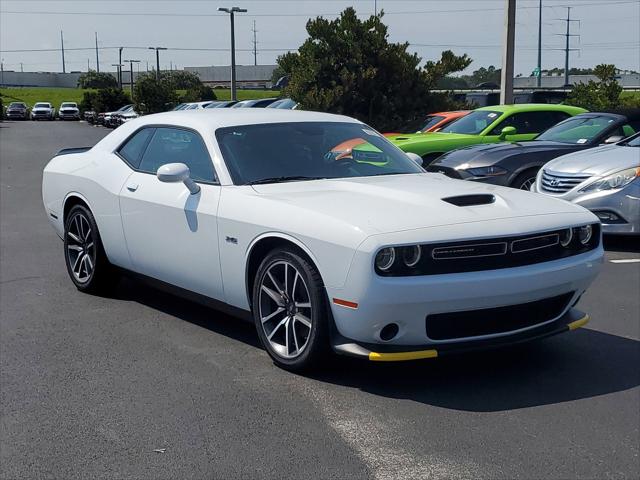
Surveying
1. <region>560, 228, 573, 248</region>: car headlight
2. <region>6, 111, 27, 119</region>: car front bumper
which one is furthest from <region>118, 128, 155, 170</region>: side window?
<region>6, 111, 27, 119</region>: car front bumper

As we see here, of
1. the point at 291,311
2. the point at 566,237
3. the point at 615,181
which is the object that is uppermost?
the point at 566,237

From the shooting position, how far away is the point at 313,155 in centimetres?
592

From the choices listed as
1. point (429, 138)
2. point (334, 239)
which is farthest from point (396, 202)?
point (429, 138)

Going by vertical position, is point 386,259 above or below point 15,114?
above

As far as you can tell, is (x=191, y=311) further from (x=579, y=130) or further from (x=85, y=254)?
(x=579, y=130)

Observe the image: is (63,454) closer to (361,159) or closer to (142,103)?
(361,159)

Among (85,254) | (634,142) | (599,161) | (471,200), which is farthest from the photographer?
(634,142)

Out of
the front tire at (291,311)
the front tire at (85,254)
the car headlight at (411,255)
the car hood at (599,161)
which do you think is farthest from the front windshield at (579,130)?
the car headlight at (411,255)

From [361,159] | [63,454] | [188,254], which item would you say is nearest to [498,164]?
[361,159]

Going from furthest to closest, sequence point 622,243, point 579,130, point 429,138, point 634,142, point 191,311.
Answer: point 429,138, point 579,130, point 634,142, point 622,243, point 191,311

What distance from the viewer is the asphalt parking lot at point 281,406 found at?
12.7ft

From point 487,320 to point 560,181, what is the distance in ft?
16.9

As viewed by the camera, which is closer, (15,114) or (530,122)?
(530,122)

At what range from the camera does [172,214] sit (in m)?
5.79
